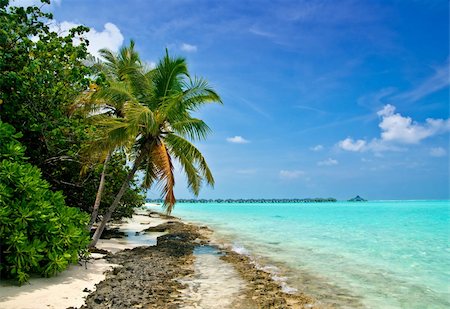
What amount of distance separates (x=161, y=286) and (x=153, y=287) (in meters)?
0.23

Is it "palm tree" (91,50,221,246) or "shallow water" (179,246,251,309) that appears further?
"palm tree" (91,50,221,246)

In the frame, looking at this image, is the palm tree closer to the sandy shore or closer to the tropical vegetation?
the tropical vegetation

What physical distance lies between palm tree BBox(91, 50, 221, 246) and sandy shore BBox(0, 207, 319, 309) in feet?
8.34

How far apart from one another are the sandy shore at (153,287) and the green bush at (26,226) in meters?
0.33

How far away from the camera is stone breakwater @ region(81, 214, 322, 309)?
555 cm

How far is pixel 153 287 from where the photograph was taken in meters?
6.47

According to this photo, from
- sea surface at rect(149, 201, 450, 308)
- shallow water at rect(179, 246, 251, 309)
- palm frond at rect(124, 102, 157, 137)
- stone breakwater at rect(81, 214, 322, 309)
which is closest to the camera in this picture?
stone breakwater at rect(81, 214, 322, 309)

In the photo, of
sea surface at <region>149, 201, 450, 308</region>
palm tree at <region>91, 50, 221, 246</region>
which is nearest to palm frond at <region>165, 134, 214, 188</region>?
palm tree at <region>91, 50, 221, 246</region>

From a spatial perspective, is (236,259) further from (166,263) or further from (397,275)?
(397,275)

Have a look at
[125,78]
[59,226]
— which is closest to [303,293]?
[59,226]

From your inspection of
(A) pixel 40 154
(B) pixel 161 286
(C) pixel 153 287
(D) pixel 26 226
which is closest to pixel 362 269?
(B) pixel 161 286

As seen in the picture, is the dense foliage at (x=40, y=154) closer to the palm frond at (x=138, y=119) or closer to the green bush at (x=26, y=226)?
the green bush at (x=26, y=226)

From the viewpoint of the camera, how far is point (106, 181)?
39.0 feet

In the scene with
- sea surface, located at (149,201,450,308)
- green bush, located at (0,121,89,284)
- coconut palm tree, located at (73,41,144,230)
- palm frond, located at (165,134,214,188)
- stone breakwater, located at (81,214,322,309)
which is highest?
coconut palm tree, located at (73,41,144,230)
